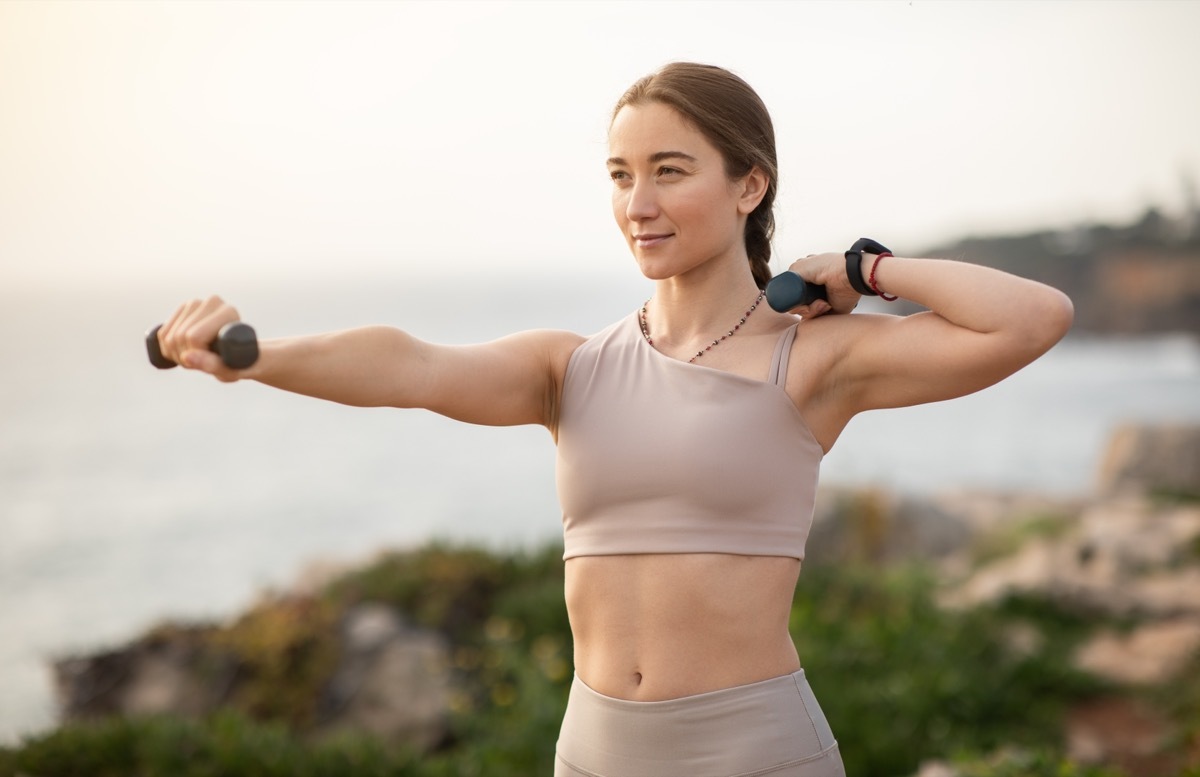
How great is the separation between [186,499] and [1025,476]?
1608cm

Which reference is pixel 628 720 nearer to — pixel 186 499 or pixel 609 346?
pixel 609 346

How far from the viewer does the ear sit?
2.33 metres

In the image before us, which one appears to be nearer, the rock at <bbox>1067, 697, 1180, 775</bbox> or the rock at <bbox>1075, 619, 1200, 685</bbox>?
the rock at <bbox>1067, 697, 1180, 775</bbox>

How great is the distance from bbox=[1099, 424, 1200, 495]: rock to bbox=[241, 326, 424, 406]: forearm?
13.0 metres

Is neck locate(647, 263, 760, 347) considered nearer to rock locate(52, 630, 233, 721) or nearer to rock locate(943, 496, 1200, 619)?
rock locate(52, 630, 233, 721)

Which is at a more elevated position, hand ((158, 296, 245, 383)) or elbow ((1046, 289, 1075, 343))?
hand ((158, 296, 245, 383))

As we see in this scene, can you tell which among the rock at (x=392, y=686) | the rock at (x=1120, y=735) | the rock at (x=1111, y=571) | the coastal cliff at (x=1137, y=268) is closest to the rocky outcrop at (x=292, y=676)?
the rock at (x=392, y=686)

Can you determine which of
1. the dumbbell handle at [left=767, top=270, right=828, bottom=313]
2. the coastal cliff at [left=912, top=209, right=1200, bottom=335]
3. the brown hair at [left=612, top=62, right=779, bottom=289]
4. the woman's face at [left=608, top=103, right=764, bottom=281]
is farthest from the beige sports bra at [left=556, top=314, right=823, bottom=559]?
the coastal cliff at [left=912, top=209, right=1200, bottom=335]

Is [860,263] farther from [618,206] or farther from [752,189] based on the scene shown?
[618,206]

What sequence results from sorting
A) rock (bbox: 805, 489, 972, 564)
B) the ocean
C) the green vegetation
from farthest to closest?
the ocean < rock (bbox: 805, 489, 972, 564) < the green vegetation

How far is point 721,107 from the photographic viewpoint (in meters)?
2.24

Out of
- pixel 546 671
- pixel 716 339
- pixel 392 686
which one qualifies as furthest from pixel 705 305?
pixel 392 686

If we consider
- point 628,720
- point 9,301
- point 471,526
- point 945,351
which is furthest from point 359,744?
point 9,301

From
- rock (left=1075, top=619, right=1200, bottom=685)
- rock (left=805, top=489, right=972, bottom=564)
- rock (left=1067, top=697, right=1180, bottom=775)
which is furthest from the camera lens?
rock (left=805, top=489, right=972, bottom=564)
